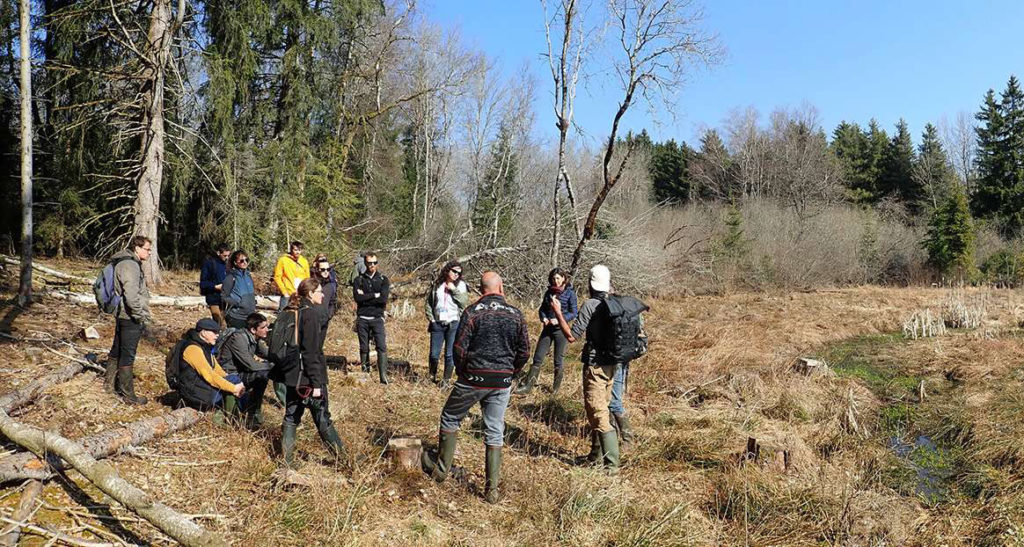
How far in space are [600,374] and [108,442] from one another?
13.1ft

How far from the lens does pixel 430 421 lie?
21.8 ft

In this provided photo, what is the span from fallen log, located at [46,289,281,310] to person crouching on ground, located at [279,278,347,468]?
777 cm

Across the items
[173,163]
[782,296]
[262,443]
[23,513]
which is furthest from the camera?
[782,296]

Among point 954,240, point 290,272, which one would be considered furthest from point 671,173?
point 290,272

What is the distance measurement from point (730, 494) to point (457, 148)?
83.0ft

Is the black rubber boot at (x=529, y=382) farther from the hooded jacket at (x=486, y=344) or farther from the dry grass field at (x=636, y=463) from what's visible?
the hooded jacket at (x=486, y=344)

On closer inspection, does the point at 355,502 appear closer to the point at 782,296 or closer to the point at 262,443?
the point at 262,443

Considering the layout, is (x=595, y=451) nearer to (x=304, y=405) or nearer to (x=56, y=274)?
(x=304, y=405)

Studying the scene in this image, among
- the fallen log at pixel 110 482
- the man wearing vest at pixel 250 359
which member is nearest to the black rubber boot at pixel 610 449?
the fallen log at pixel 110 482

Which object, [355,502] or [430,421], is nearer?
[355,502]

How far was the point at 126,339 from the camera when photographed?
6.07m

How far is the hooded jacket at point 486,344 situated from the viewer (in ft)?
15.6

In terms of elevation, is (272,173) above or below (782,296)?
above

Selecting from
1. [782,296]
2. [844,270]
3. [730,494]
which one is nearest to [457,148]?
[782,296]
